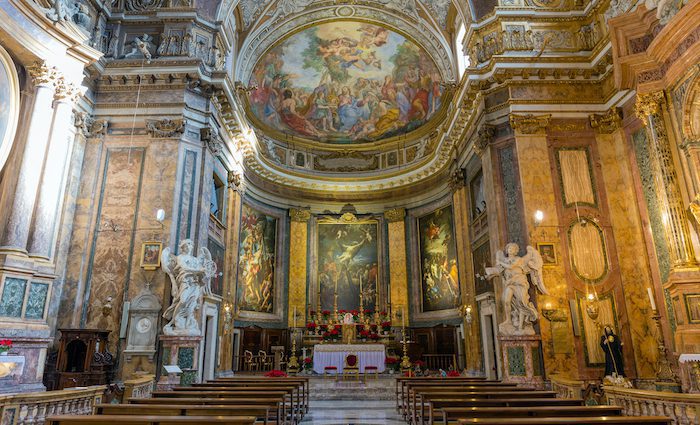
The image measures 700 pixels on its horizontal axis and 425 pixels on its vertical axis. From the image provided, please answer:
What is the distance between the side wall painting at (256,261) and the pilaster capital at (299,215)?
34.9 inches

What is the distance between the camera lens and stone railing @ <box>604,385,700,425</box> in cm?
601

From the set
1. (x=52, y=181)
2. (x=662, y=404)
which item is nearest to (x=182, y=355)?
(x=52, y=181)

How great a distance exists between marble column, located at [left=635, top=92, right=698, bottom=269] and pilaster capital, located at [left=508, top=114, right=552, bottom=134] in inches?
103

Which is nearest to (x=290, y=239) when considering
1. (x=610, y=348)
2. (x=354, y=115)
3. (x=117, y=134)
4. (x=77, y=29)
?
A: (x=354, y=115)

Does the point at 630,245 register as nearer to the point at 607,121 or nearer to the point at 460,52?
the point at 607,121

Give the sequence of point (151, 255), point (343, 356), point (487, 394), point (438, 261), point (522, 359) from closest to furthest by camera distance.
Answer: point (487, 394), point (522, 359), point (151, 255), point (343, 356), point (438, 261)

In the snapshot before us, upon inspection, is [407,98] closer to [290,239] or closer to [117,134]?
[290,239]

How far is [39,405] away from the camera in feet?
21.6

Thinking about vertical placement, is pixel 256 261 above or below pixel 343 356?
above

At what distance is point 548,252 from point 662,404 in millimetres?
6667

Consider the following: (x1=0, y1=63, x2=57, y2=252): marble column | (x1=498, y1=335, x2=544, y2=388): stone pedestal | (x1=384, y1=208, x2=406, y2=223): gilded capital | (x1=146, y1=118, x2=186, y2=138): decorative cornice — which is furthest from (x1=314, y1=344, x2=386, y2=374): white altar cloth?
(x1=0, y1=63, x2=57, y2=252): marble column

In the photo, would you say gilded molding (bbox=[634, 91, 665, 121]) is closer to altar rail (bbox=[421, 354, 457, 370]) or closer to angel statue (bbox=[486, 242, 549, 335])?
angel statue (bbox=[486, 242, 549, 335])

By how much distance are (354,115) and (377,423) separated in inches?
680

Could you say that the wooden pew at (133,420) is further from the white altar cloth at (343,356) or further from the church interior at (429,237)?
the white altar cloth at (343,356)
